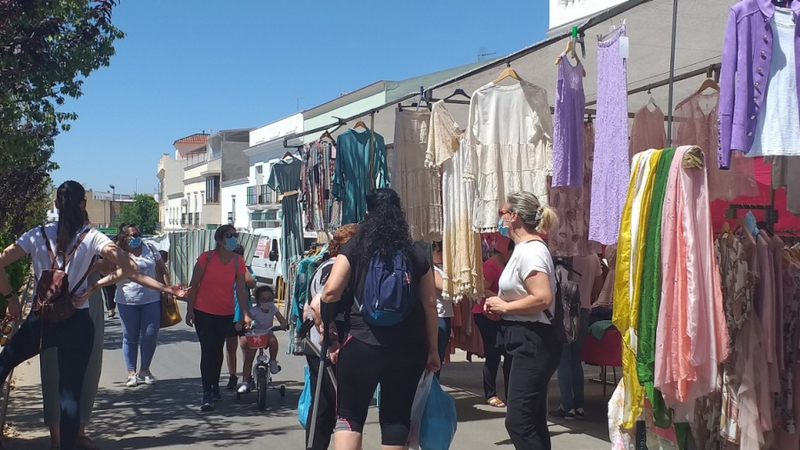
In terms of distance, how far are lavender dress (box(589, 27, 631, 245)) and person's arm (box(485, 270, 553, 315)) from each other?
56cm

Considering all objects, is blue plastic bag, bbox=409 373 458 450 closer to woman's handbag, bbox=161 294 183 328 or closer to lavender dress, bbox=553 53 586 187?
lavender dress, bbox=553 53 586 187

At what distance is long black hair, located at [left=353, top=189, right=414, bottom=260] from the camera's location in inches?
193

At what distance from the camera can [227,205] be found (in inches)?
2184

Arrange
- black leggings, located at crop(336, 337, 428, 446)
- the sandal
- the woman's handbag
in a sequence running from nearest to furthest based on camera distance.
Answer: black leggings, located at crop(336, 337, 428, 446) < the sandal < the woman's handbag

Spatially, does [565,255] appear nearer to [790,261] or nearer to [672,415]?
[790,261]

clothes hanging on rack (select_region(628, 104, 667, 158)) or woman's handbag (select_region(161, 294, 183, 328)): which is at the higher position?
clothes hanging on rack (select_region(628, 104, 667, 158))

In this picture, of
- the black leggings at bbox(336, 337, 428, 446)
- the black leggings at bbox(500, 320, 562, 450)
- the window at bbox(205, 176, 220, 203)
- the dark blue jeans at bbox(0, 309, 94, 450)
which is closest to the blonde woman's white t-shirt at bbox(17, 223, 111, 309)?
the dark blue jeans at bbox(0, 309, 94, 450)

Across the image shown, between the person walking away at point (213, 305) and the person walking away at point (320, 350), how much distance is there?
9.06ft

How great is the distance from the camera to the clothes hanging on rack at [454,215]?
290 inches

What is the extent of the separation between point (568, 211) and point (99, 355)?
4.35 meters

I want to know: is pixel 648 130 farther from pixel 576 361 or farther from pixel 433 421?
pixel 433 421

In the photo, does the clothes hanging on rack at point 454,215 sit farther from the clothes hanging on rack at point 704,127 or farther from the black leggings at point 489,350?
the clothes hanging on rack at point 704,127

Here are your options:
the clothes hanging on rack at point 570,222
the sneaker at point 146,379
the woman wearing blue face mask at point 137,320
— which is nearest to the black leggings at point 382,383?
the clothes hanging on rack at point 570,222

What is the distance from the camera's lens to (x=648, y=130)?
23.6 feet
